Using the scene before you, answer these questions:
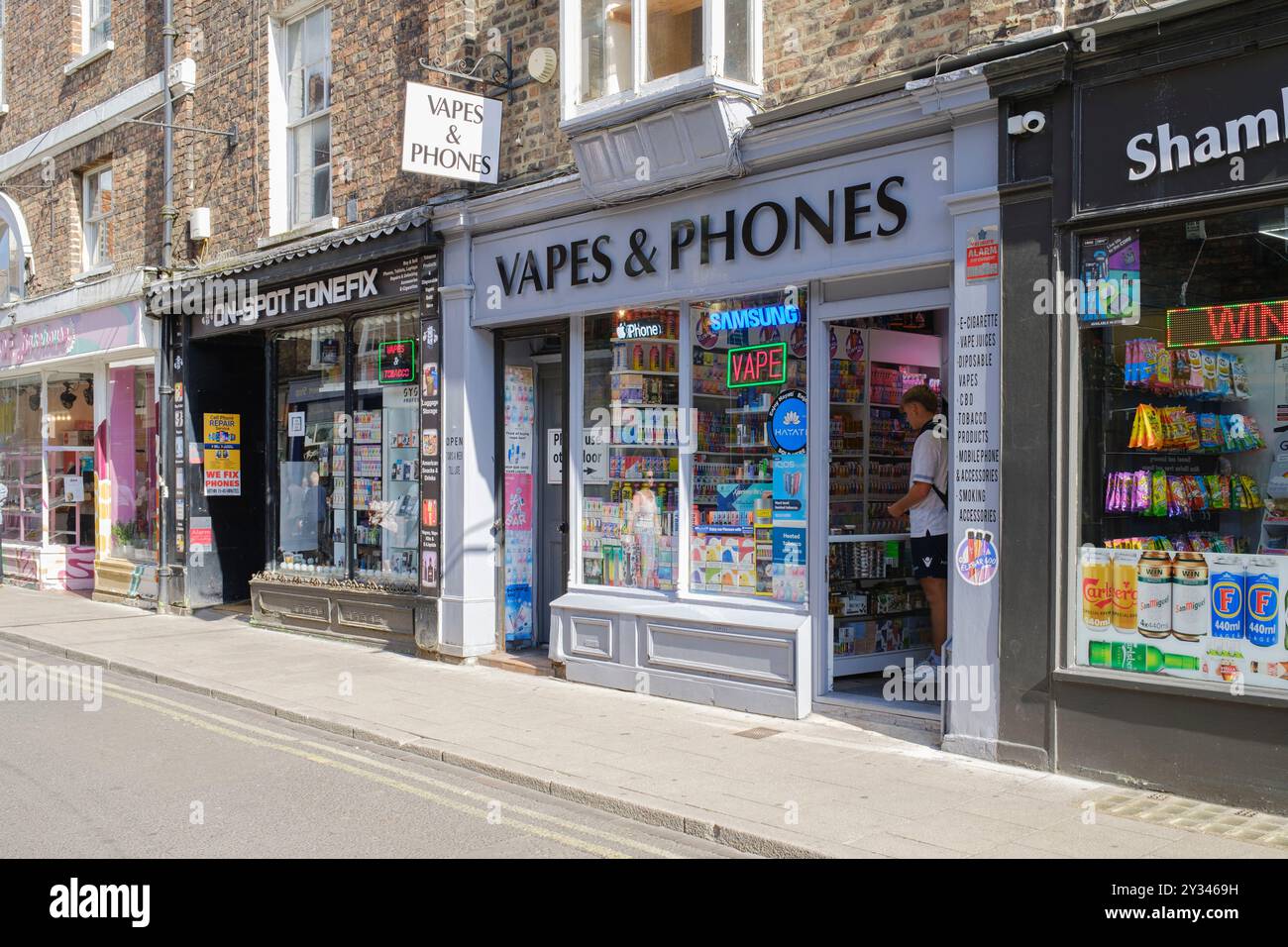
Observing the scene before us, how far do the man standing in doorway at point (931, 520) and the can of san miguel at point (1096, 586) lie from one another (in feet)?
5.64

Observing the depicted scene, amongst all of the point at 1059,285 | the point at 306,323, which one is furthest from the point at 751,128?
the point at 306,323

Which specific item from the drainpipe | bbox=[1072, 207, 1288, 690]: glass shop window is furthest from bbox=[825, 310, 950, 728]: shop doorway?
the drainpipe

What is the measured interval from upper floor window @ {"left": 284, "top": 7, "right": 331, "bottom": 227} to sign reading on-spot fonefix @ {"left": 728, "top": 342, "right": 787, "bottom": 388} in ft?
21.2

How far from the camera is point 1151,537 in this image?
6.98 metres

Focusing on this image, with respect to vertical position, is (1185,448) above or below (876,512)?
above

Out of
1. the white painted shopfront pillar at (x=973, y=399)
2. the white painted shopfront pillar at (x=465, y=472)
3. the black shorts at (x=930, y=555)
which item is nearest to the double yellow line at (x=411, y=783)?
the white painted shopfront pillar at (x=973, y=399)

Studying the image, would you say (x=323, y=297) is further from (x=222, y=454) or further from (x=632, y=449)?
(x=632, y=449)

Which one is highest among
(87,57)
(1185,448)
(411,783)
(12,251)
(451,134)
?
(87,57)

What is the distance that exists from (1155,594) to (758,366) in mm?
3492

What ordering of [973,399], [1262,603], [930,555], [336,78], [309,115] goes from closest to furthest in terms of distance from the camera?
[1262,603] → [973,399] → [930,555] → [336,78] → [309,115]

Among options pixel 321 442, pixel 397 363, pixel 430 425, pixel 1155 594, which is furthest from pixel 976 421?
pixel 321 442

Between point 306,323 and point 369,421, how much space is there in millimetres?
1731

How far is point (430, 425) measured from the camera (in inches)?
461
